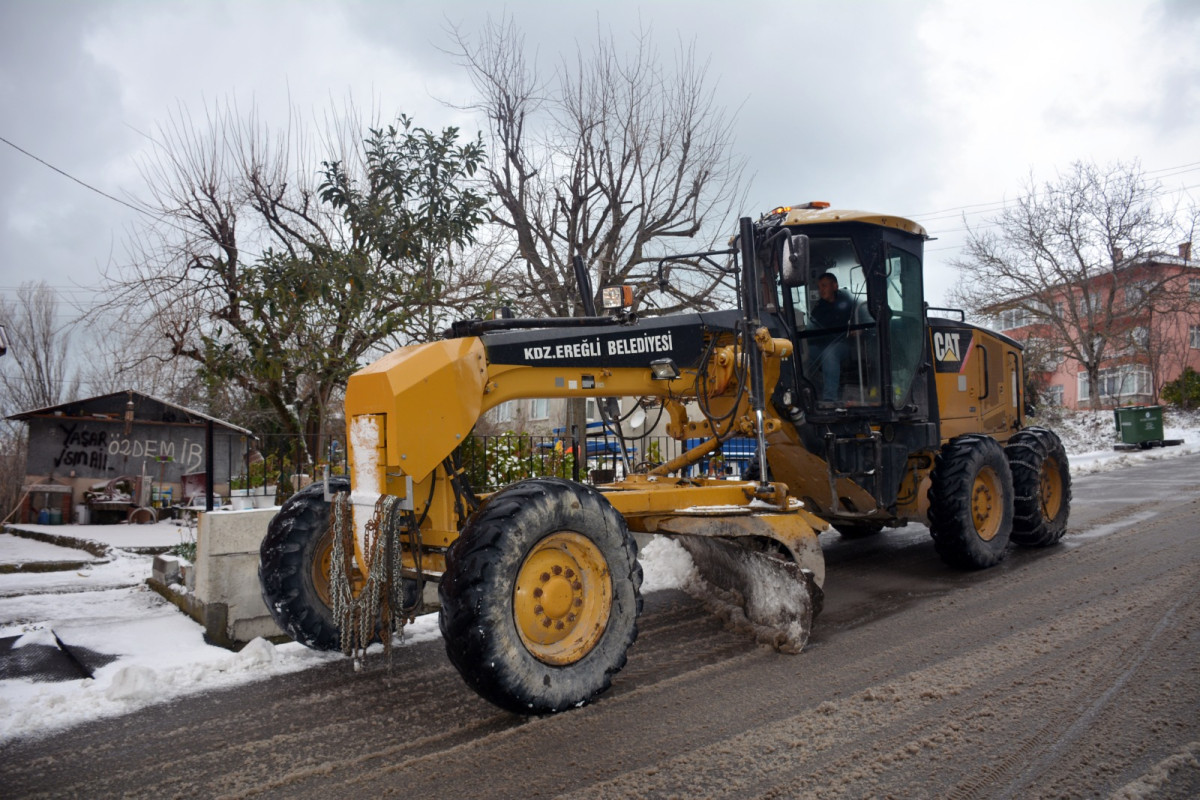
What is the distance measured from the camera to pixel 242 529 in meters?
5.45

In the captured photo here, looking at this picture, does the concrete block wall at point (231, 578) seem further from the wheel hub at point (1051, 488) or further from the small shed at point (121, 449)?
the small shed at point (121, 449)

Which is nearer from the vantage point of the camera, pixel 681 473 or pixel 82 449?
pixel 681 473

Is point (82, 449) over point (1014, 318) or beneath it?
beneath

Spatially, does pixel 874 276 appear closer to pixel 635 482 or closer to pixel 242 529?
pixel 635 482

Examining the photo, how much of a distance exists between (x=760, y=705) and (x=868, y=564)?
3.88 metres

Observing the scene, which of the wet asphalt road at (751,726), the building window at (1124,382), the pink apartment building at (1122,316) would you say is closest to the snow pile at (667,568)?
the wet asphalt road at (751,726)

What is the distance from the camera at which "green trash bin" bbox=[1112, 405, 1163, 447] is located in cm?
2127

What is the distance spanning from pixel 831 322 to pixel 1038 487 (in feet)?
9.61

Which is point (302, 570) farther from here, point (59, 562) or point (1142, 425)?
point (1142, 425)

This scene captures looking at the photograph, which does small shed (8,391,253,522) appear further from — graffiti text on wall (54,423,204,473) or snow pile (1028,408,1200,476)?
snow pile (1028,408,1200,476)

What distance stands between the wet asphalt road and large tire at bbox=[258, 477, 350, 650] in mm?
257

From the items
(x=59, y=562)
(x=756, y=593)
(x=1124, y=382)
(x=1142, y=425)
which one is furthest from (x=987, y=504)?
(x=1124, y=382)

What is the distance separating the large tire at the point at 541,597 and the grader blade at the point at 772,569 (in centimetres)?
86

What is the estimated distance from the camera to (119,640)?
525cm
